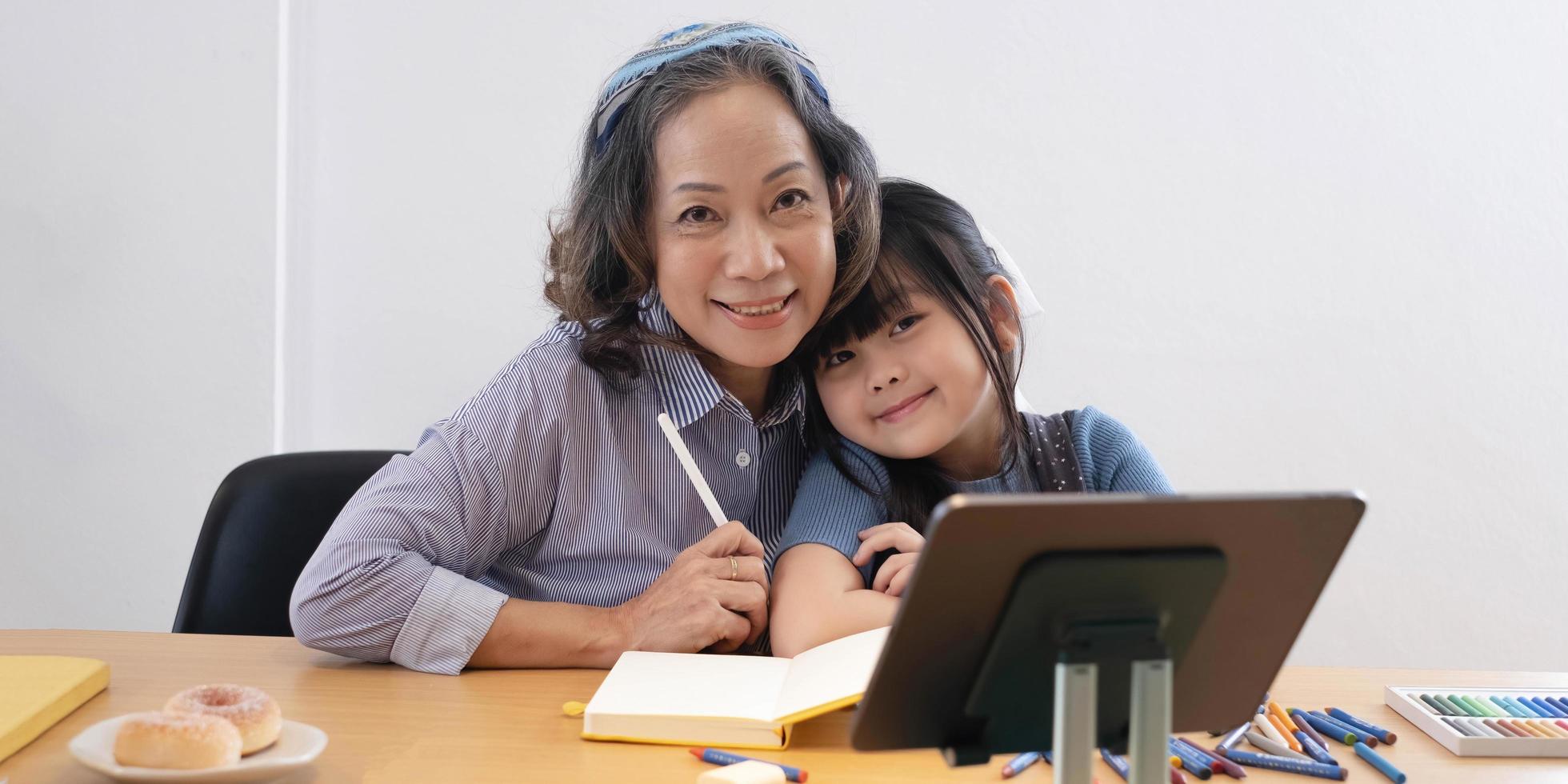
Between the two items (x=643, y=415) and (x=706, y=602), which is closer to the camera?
(x=706, y=602)

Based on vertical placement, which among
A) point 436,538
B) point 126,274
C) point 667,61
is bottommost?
point 436,538

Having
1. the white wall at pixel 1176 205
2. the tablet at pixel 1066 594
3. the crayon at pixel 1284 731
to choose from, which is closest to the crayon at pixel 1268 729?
the crayon at pixel 1284 731

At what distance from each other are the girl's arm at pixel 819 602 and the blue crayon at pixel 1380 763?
40 centimetres

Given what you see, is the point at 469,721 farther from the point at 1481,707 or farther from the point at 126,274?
the point at 126,274

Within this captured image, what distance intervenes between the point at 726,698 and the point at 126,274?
1.90 metres

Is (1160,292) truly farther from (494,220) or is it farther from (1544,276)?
(494,220)

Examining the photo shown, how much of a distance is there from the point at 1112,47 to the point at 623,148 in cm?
137

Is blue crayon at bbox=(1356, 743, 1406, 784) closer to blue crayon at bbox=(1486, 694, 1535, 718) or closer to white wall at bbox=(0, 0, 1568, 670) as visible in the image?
blue crayon at bbox=(1486, 694, 1535, 718)

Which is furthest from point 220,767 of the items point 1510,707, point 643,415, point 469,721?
point 1510,707

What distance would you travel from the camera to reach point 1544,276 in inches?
93.7

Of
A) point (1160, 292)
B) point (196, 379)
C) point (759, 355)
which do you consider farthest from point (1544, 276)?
point (196, 379)

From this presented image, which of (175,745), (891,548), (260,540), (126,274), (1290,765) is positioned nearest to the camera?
(175,745)

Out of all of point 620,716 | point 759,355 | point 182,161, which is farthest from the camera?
point 182,161

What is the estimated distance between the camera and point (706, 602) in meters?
1.11
